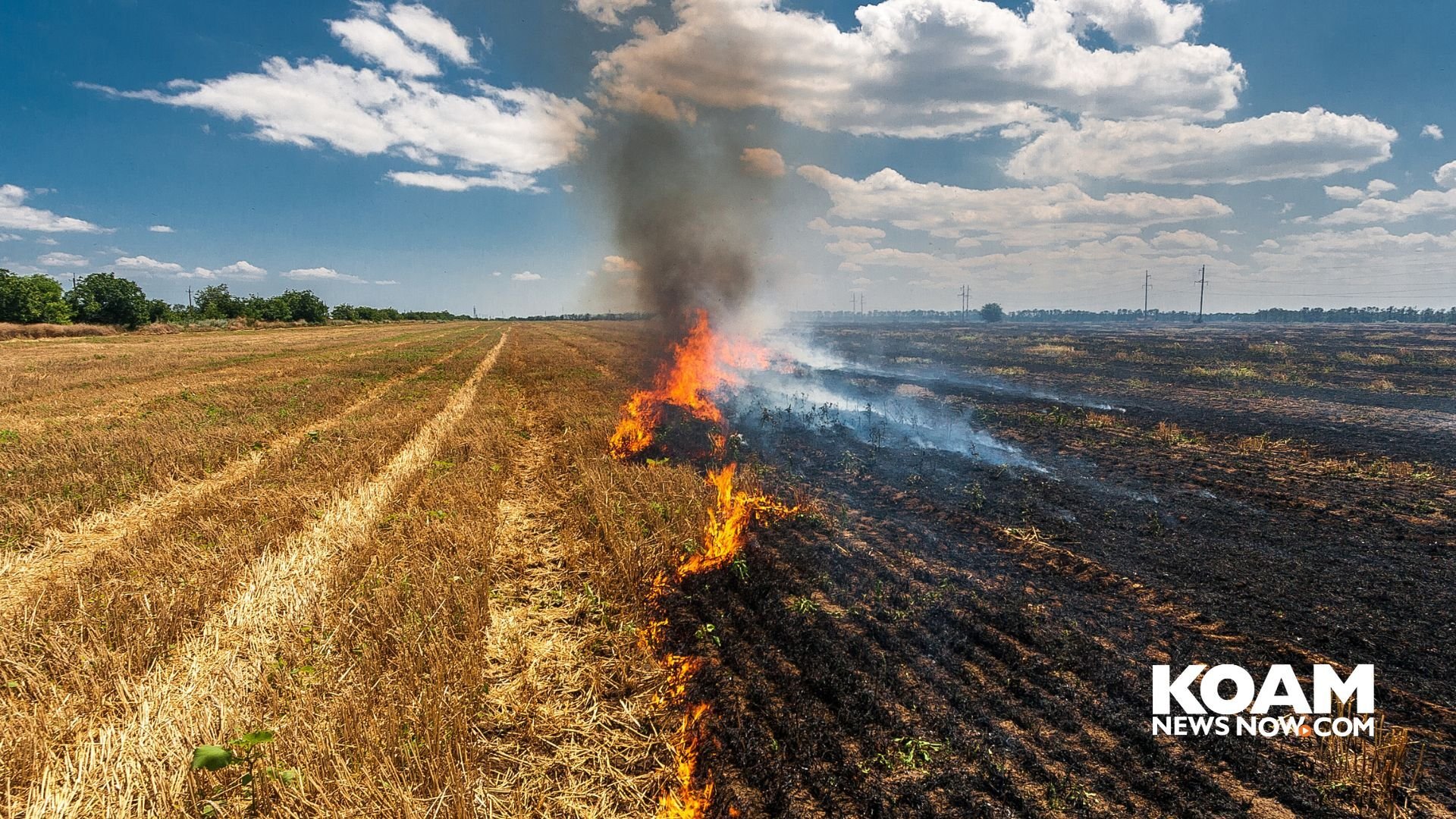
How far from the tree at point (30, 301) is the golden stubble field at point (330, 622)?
70886 millimetres

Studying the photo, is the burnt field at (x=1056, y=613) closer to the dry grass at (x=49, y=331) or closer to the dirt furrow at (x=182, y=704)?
the dirt furrow at (x=182, y=704)

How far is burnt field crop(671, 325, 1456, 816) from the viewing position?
417 centimetres

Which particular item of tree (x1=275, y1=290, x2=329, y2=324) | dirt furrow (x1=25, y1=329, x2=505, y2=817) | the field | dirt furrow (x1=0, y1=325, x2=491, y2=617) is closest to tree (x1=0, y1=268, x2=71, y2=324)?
tree (x1=275, y1=290, x2=329, y2=324)

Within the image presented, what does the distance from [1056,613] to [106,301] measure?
96753 mm

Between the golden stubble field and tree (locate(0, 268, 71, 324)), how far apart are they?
70886mm

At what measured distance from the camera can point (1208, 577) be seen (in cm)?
754

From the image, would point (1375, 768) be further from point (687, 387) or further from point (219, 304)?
point (219, 304)

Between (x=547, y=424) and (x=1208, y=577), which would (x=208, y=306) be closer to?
(x=547, y=424)

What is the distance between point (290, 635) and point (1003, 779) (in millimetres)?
6764

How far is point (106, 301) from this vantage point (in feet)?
209

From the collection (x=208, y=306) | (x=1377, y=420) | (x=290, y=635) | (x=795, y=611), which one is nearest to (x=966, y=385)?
(x=1377, y=420)

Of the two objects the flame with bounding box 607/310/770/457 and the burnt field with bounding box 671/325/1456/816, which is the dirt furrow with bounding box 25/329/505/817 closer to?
the burnt field with bounding box 671/325/1456/816
